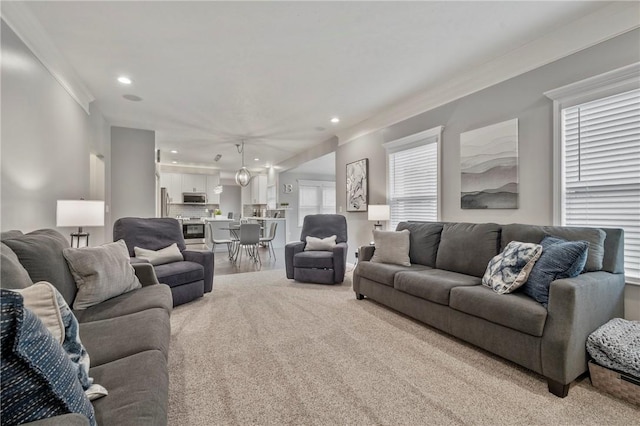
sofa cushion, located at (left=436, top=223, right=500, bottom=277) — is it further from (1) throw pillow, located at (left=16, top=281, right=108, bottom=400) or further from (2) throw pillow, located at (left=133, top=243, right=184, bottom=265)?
(2) throw pillow, located at (left=133, top=243, right=184, bottom=265)

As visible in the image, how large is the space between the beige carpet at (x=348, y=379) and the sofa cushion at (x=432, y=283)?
0.35 metres

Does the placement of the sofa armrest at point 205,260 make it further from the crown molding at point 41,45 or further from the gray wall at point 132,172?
the gray wall at point 132,172

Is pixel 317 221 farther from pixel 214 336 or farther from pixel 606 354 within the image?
pixel 606 354

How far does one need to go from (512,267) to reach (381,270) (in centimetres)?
128

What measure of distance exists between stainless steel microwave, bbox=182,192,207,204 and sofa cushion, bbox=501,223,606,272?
9130 mm

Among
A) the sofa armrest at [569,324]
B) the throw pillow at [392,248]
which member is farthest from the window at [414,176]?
the sofa armrest at [569,324]

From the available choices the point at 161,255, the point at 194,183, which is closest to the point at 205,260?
the point at 161,255

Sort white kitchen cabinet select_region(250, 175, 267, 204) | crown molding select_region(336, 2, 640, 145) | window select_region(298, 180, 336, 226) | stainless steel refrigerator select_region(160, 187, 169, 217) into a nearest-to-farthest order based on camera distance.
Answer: crown molding select_region(336, 2, 640, 145), stainless steel refrigerator select_region(160, 187, 169, 217), window select_region(298, 180, 336, 226), white kitchen cabinet select_region(250, 175, 267, 204)

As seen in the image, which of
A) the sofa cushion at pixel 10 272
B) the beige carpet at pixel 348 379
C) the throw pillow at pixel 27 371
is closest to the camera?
the throw pillow at pixel 27 371

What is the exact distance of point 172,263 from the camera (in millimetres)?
3457

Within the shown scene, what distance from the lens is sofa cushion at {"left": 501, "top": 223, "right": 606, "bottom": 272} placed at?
212cm

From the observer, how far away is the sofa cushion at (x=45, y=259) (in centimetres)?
160

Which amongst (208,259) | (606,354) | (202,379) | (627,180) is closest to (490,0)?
(627,180)

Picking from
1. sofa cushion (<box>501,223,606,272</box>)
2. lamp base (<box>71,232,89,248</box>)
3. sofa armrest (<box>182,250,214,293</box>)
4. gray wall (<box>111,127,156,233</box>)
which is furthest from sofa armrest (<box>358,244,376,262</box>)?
gray wall (<box>111,127,156,233</box>)
